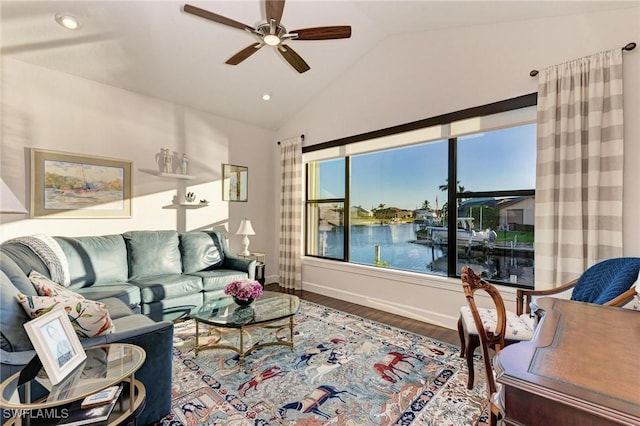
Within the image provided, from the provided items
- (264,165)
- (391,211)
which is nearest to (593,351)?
(391,211)

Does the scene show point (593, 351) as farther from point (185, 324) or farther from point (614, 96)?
point (185, 324)

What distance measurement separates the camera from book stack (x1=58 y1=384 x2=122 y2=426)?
3.99 ft

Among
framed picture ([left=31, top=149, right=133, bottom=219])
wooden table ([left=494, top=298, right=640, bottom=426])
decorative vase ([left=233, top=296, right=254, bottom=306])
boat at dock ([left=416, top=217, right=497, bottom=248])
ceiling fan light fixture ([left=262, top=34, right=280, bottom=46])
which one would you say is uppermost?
ceiling fan light fixture ([left=262, top=34, right=280, bottom=46])

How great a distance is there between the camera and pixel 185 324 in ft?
10.7

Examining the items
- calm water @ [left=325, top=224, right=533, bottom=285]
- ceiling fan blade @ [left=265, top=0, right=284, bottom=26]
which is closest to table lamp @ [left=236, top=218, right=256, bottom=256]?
calm water @ [left=325, top=224, right=533, bottom=285]

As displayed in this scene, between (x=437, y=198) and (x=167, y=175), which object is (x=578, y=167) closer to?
(x=437, y=198)

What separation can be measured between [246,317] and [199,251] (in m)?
1.90

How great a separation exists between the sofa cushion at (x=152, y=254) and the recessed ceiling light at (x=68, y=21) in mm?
2194

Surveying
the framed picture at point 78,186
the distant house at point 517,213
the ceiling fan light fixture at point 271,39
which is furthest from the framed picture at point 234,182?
the distant house at point 517,213

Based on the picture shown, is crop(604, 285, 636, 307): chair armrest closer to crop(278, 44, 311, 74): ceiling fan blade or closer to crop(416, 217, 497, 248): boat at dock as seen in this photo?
crop(416, 217, 497, 248): boat at dock

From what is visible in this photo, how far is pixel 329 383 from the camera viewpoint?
2.17 m

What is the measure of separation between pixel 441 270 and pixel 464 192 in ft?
3.19

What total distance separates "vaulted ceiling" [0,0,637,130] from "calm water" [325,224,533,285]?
235cm

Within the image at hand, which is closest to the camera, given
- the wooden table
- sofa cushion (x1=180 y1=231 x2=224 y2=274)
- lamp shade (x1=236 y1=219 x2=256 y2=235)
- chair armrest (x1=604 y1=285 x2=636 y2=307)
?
the wooden table
